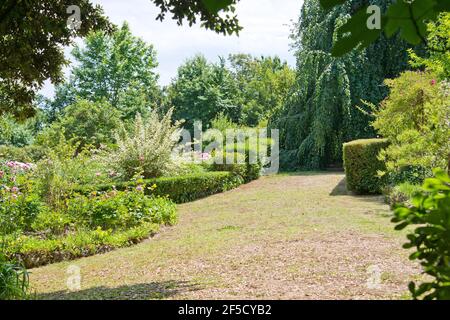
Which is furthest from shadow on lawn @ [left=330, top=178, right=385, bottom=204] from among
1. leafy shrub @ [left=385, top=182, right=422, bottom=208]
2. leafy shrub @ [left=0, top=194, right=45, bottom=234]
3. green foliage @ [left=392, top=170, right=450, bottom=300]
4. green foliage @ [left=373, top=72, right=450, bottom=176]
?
green foliage @ [left=392, top=170, right=450, bottom=300]

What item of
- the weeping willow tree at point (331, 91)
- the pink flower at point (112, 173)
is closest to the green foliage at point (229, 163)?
the weeping willow tree at point (331, 91)

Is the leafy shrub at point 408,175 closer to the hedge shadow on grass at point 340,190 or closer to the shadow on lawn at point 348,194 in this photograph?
the shadow on lawn at point 348,194

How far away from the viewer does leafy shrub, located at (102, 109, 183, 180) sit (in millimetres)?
12734

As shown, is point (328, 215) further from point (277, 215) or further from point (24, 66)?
point (24, 66)

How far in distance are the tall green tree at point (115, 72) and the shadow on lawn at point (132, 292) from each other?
27577 mm

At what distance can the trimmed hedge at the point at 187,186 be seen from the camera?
11.5m

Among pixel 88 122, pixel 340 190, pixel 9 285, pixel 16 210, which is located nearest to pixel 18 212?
pixel 16 210

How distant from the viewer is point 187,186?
479 inches

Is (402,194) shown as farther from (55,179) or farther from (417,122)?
(55,179)

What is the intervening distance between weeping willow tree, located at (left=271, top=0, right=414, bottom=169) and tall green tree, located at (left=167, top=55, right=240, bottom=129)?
10.7m

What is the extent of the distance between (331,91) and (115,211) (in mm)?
10491

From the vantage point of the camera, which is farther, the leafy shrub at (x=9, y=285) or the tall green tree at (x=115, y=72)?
the tall green tree at (x=115, y=72)

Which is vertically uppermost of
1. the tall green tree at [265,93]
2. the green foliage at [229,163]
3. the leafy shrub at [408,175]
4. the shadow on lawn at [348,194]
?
the tall green tree at [265,93]
